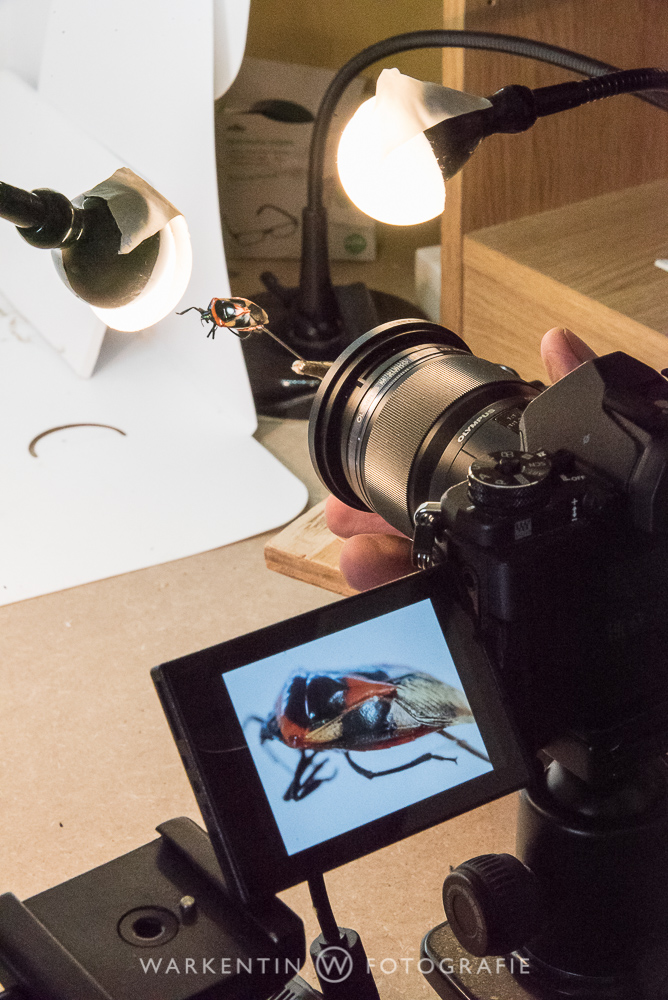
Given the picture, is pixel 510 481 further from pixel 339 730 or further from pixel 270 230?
pixel 270 230

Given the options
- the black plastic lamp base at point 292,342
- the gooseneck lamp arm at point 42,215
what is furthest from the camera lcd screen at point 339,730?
the black plastic lamp base at point 292,342

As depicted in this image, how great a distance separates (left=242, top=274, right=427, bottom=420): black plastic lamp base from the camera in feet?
3.53

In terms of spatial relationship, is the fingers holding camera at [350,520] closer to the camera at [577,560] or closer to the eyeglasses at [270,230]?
the camera at [577,560]

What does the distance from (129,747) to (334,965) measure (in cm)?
30

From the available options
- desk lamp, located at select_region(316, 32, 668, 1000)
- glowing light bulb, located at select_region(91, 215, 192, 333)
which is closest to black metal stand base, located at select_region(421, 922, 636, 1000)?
desk lamp, located at select_region(316, 32, 668, 1000)

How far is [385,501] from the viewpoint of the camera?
595mm

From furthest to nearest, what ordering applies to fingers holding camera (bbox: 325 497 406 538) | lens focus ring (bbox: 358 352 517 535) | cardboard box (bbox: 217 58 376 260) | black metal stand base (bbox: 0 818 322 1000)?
cardboard box (bbox: 217 58 376 260) < fingers holding camera (bbox: 325 497 406 538) < lens focus ring (bbox: 358 352 517 535) < black metal stand base (bbox: 0 818 322 1000)

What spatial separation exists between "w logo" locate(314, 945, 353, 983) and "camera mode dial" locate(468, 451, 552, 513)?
18cm

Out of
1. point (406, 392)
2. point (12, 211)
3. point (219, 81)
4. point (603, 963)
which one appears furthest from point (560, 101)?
point (219, 81)

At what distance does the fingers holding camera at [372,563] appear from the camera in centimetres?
65

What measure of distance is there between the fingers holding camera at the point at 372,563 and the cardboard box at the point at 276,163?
0.70 metres

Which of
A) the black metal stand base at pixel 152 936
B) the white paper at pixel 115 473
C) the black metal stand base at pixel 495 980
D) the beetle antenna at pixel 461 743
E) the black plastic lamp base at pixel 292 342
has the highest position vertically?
the beetle antenna at pixel 461 743

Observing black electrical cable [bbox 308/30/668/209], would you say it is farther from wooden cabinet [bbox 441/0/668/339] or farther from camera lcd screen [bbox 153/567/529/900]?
camera lcd screen [bbox 153/567/529/900]

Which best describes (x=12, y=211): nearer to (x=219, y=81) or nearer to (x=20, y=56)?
(x=219, y=81)
